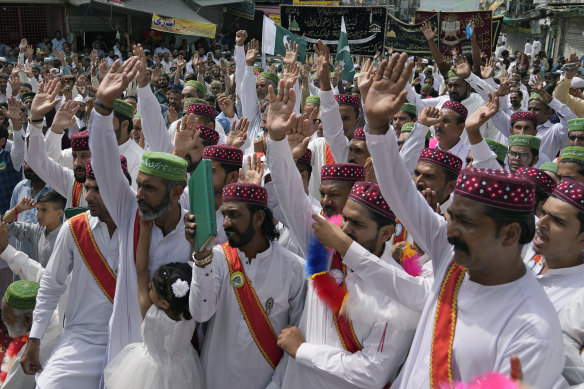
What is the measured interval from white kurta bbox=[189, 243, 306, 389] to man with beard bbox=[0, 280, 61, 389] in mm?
1340

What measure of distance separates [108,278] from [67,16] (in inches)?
811

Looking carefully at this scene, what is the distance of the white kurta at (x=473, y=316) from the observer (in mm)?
1972

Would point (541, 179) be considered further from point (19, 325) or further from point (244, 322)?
point (19, 325)

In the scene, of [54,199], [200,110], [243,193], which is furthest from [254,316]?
[200,110]

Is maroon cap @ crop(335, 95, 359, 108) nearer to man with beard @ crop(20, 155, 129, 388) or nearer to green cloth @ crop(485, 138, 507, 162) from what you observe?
green cloth @ crop(485, 138, 507, 162)

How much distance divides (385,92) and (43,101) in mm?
3007

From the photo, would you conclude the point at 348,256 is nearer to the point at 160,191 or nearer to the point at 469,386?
the point at 469,386

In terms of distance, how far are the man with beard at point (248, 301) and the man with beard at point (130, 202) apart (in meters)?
0.35

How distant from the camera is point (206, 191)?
255cm

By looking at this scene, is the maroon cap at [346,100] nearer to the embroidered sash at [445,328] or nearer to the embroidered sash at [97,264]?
the embroidered sash at [97,264]

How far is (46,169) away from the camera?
14.5ft

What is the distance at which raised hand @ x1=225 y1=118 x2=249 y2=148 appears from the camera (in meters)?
4.54

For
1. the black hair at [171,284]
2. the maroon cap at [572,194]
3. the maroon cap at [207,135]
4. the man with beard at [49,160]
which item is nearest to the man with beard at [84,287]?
the black hair at [171,284]

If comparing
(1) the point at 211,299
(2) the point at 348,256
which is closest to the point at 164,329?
(1) the point at 211,299
